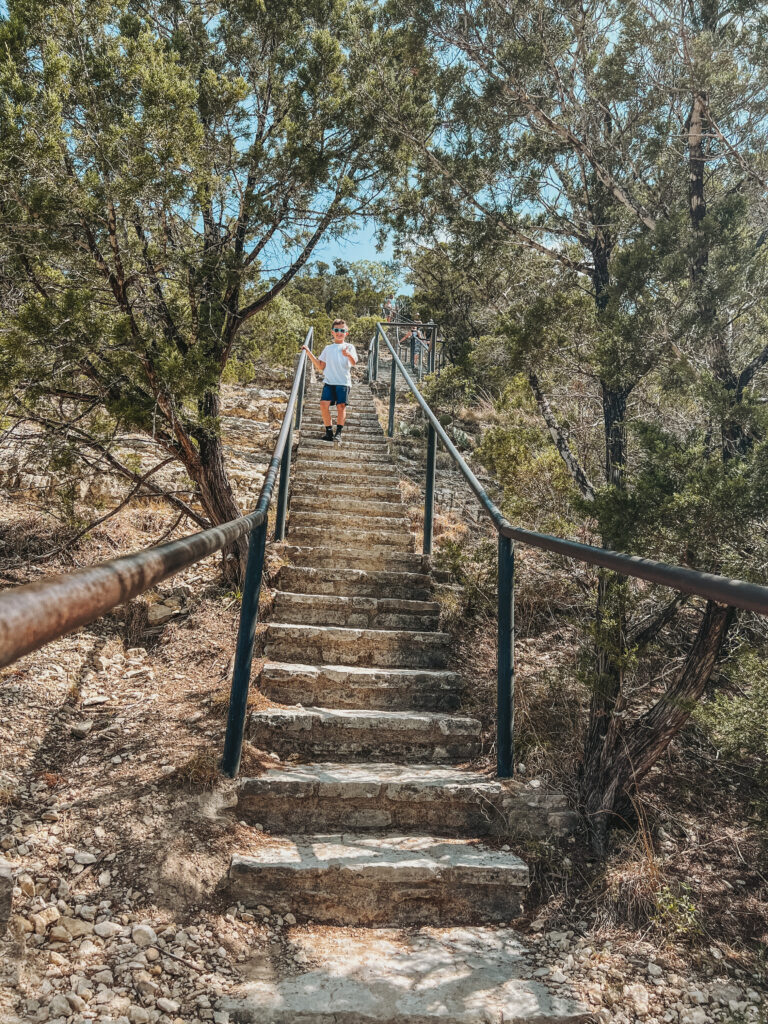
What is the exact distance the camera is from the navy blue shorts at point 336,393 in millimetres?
7014

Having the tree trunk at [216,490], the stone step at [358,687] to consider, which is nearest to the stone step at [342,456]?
the tree trunk at [216,490]

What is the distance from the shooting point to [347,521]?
5121 mm

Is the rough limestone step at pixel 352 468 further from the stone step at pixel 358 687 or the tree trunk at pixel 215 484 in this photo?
the stone step at pixel 358 687

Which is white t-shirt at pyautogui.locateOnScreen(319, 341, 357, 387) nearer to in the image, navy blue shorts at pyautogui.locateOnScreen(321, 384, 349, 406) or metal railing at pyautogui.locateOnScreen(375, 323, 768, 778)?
navy blue shorts at pyautogui.locateOnScreen(321, 384, 349, 406)

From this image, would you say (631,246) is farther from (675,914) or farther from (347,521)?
(675,914)

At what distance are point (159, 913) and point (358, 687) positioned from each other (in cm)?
148

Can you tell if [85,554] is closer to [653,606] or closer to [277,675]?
[277,675]

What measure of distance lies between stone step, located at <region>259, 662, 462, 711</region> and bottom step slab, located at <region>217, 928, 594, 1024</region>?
122cm

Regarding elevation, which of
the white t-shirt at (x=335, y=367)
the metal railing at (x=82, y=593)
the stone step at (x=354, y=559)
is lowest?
the stone step at (x=354, y=559)

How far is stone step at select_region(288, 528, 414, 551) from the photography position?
478cm

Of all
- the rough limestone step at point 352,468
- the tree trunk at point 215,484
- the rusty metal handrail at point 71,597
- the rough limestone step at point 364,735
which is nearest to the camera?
the rusty metal handrail at point 71,597

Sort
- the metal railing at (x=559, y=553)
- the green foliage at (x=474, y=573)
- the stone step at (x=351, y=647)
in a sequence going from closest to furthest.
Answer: the metal railing at (x=559, y=553), the stone step at (x=351, y=647), the green foliage at (x=474, y=573)

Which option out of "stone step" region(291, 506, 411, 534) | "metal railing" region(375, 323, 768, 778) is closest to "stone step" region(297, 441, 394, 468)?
"stone step" region(291, 506, 411, 534)

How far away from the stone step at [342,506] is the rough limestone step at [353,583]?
3.41 ft
